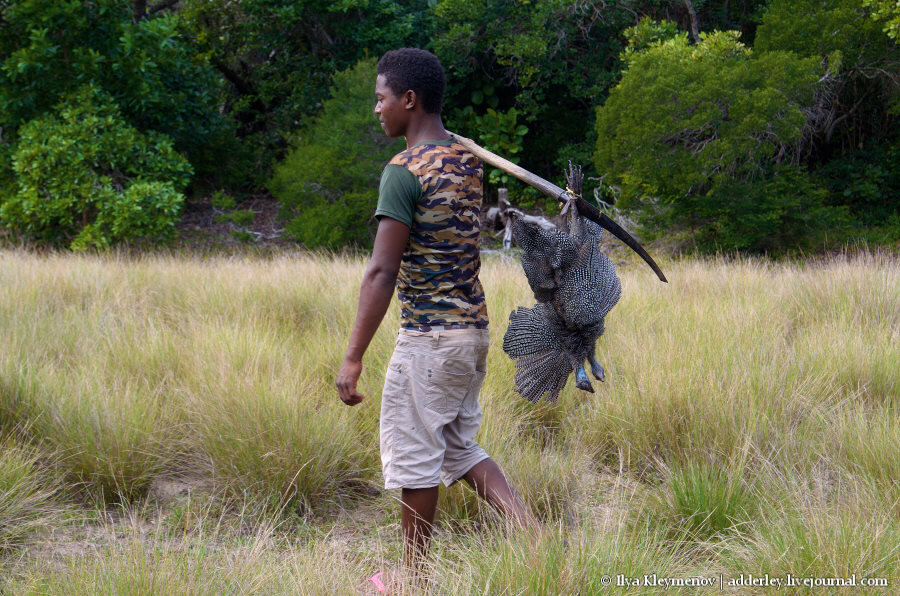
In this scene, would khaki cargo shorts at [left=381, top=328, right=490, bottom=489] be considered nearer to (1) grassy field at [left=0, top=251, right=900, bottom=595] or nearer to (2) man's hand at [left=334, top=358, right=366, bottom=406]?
(2) man's hand at [left=334, top=358, right=366, bottom=406]

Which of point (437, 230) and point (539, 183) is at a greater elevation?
point (539, 183)

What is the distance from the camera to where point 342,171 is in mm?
11641

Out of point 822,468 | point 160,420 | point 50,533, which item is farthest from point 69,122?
point 822,468

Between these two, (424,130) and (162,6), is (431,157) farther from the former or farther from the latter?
(162,6)

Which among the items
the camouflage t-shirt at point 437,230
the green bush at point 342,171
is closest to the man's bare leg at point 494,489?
the camouflage t-shirt at point 437,230

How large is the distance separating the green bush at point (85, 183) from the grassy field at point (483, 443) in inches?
196

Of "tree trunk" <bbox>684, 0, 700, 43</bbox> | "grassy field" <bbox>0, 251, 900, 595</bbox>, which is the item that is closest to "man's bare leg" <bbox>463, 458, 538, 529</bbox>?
"grassy field" <bbox>0, 251, 900, 595</bbox>

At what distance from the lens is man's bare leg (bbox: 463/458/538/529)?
290 centimetres

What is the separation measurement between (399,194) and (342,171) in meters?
9.25

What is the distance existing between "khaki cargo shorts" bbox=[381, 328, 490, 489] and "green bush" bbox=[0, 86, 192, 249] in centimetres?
868

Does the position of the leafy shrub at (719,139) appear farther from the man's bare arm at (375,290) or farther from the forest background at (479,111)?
the man's bare arm at (375,290)

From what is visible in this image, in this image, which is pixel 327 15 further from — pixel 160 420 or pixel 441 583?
pixel 441 583

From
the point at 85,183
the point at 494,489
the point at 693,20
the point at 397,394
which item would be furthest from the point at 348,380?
the point at 693,20

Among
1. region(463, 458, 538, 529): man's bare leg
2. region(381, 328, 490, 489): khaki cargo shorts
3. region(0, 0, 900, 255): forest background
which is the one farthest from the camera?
region(0, 0, 900, 255): forest background
